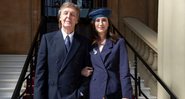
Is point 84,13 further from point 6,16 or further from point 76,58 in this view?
point 76,58

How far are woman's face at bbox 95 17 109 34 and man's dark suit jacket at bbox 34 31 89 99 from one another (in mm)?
250

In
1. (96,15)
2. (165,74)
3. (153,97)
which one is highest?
(96,15)

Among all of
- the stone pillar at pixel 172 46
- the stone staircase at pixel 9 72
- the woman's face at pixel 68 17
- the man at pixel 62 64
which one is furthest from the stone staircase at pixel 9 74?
the woman's face at pixel 68 17

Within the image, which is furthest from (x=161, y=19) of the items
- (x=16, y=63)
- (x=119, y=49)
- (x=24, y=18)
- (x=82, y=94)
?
(x=24, y=18)

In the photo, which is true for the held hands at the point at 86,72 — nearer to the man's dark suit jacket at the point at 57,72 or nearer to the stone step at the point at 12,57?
the man's dark suit jacket at the point at 57,72

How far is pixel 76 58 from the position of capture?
3.24 m

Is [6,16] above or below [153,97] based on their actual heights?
above

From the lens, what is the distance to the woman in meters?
3.31

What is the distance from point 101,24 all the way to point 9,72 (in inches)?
162

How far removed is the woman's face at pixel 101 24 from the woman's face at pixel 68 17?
233 millimetres

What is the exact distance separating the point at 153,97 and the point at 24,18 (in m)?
3.85

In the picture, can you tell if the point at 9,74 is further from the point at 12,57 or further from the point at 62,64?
the point at 62,64

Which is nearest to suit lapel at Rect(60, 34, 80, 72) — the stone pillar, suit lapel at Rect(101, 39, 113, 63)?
suit lapel at Rect(101, 39, 113, 63)

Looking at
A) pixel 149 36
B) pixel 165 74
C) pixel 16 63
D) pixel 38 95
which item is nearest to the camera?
pixel 38 95
